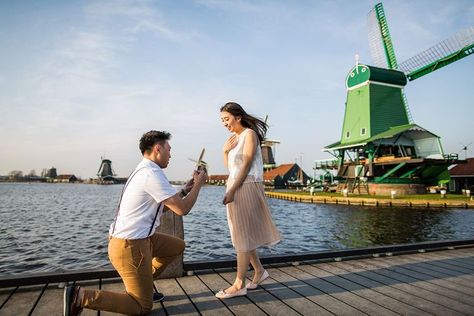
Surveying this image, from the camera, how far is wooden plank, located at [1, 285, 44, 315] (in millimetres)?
2629

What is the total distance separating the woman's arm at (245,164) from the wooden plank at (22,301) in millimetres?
1935

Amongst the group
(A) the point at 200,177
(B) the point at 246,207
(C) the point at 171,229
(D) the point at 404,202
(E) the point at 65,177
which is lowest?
(D) the point at 404,202

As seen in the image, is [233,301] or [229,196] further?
[229,196]

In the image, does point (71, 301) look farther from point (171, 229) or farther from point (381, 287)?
point (381, 287)

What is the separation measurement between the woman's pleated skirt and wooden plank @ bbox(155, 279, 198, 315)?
68cm

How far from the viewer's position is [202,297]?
3.04 metres

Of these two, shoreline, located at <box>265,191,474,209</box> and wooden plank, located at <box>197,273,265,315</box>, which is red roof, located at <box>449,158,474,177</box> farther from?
wooden plank, located at <box>197,273,265,315</box>

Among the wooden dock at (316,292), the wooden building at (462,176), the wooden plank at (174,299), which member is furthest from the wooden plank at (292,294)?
the wooden building at (462,176)

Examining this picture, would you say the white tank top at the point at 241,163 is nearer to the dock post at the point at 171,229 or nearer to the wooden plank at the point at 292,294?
the dock post at the point at 171,229

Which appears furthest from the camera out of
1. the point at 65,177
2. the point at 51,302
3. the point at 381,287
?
the point at 65,177

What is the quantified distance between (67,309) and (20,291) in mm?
1251

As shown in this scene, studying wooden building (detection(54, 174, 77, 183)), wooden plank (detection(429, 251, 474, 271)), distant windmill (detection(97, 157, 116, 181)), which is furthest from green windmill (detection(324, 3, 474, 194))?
wooden building (detection(54, 174, 77, 183))

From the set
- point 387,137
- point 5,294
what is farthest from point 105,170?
point 5,294

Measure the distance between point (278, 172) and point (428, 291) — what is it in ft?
238
